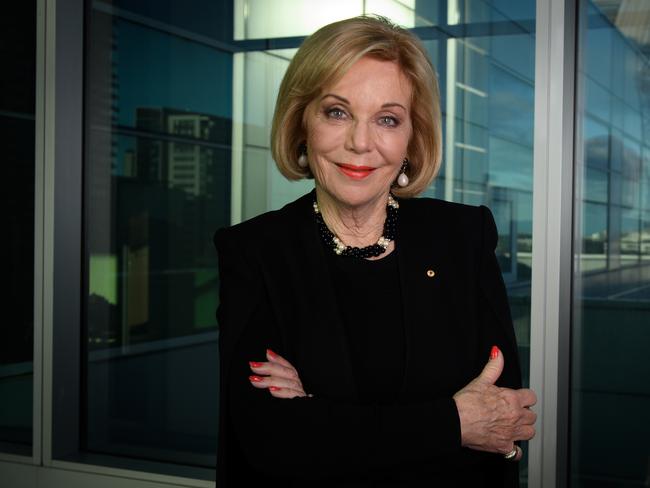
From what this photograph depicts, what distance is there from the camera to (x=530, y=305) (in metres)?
2.79

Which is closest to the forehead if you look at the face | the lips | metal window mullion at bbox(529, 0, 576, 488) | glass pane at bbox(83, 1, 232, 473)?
the face

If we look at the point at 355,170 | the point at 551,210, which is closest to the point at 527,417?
the point at 355,170

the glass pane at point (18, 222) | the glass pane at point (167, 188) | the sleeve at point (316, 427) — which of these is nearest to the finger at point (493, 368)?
the sleeve at point (316, 427)

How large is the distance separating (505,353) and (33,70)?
9.70ft

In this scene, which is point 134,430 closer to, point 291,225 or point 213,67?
point 213,67

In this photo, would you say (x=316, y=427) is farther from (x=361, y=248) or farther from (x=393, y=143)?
(x=393, y=143)

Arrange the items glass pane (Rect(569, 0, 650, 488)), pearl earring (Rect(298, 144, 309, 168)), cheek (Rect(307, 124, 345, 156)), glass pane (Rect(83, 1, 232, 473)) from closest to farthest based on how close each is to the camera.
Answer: cheek (Rect(307, 124, 345, 156)) → pearl earring (Rect(298, 144, 309, 168)) → glass pane (Rect(569, 0, 650, 488)) → glass pane (Rect(83, 1, 232, 473))

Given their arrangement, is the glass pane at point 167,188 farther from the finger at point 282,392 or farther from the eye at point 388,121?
the finger at point 282,392

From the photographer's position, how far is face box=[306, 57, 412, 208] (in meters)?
1.50

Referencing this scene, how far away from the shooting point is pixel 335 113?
1.53 meters

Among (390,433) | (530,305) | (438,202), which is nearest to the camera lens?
(390,433)

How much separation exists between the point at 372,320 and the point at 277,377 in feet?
0.75

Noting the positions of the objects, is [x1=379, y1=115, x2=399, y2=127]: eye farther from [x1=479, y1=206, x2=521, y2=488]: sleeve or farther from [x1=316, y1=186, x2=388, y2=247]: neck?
[x1=479, y1=206, x2=521, y2=488]: sleeve

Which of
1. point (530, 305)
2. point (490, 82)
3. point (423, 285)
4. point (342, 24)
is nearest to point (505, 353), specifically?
point (423, 285)
